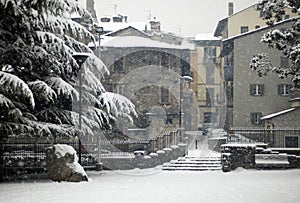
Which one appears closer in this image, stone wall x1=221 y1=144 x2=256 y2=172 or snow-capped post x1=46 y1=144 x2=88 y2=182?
snow-capped post x1=46 y1=144 x2=88 y2=182

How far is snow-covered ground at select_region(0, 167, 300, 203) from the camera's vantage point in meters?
12.6

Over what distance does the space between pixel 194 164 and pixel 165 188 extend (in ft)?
24.7

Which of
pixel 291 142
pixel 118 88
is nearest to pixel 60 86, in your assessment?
pixel 291 142

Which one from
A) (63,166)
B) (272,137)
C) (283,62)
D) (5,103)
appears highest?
(283,62)

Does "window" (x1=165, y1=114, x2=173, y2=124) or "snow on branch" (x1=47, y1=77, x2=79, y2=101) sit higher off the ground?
"snow on branch" (x1=47, y1=77, x2=79, y2=101)

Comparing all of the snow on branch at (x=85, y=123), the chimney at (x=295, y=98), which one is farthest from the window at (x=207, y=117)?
the snow on branch at (x=85, y=123)

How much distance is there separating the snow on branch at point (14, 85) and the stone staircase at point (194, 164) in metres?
9.30

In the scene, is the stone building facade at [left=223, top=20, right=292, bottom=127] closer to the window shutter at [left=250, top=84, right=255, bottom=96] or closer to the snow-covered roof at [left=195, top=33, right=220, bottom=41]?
the window shutter at [left=250, top=84, right=255, bottom=96]

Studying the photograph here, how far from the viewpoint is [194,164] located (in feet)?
72.5

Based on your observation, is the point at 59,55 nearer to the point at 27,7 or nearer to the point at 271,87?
the point at 27,7

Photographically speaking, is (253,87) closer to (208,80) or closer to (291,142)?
(291,142)

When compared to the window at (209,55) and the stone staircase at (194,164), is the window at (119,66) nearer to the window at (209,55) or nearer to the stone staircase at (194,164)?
the window at (209,55)

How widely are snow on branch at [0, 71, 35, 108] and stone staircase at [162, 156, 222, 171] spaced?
930 cm

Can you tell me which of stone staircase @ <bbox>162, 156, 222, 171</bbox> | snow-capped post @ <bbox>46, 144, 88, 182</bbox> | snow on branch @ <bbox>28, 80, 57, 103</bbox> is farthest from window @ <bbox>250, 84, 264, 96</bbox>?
snow on branch @ <bbox>28, 80, 57, 103</bbox>
